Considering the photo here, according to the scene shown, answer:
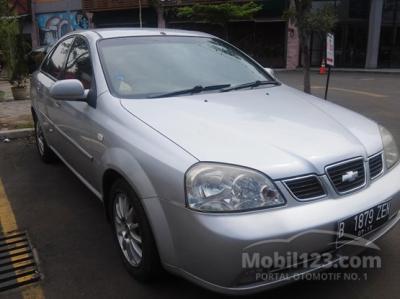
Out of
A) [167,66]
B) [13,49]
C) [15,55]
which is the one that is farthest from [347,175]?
[13,49]

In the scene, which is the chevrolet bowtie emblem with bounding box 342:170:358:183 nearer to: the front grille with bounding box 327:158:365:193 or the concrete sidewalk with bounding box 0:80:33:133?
the front grille with bounding box 327:158:365:193

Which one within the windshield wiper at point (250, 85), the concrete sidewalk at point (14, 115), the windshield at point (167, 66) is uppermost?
the windshield at point (167, 66)

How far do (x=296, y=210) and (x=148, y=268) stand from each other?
0.99 m

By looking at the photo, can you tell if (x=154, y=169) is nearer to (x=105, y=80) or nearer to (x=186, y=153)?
(x=186, y=153)

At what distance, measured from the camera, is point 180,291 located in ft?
9.33

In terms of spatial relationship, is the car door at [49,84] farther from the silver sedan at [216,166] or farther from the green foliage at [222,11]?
the green foliage at [222,11]

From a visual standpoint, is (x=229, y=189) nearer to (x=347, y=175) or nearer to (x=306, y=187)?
(x=306, y=187)

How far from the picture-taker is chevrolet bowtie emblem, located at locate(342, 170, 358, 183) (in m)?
2.54

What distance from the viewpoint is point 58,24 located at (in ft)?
113

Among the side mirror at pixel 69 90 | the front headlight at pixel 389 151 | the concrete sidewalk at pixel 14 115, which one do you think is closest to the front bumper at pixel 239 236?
the front headlight at pixel 389 151

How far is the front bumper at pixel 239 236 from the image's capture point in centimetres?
223

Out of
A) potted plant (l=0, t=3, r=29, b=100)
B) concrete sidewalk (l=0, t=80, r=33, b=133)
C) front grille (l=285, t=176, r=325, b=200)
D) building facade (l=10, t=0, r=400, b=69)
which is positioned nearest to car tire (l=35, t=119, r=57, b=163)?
concrete sidewalk (l=0, t=80, r=33, b=133)

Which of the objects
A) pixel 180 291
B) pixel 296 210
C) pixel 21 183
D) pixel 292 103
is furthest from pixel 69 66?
pixel 296 210

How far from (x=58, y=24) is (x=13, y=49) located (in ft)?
80.8
